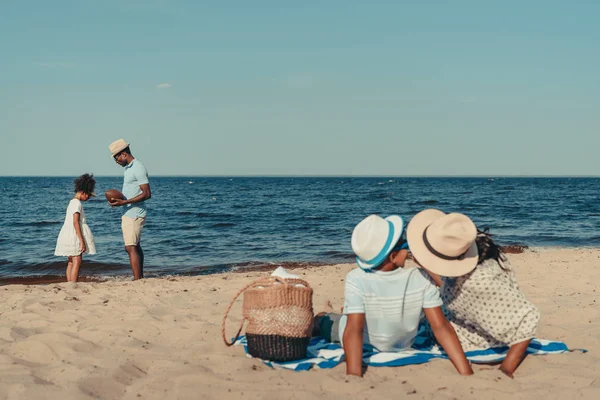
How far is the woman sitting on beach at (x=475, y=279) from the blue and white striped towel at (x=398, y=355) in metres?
0.21

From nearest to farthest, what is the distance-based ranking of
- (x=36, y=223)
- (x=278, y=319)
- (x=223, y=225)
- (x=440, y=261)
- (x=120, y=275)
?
1. (x=440, y=261)
2. (x=278, y=319)
3. (x=120, y=275)
4. (x=223, y=225)
5. (x=36, y=223)

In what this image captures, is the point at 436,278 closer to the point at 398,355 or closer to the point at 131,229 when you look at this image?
the point at 398,355

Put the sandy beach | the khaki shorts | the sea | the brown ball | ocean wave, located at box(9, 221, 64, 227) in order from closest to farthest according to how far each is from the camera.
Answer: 1. the sandy beach
2. the brown ball
3. the khaki shorts
4. the sea
5. ocean wave, located at box(9, 221, 64, 227)

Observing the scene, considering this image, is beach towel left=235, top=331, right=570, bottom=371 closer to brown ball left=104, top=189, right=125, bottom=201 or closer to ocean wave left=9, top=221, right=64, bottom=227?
brown ball left=104, top=189, right=125, bottom=201

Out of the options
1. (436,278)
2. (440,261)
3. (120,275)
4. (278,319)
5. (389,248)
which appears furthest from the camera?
(120,275)

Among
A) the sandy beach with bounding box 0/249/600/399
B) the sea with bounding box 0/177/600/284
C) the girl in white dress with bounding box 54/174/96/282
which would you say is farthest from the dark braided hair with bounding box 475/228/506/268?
the girl in white dress with bounding box 54/174/96/282

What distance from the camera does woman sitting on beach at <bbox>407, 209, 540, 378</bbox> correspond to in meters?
3.78

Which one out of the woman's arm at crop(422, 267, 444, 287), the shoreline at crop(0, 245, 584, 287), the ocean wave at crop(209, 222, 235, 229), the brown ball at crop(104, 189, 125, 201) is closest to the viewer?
the woman's arm at crop(422, 267, 444, 287)

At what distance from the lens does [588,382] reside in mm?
3949

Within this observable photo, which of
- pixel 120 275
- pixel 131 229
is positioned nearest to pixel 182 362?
pixel 131 229

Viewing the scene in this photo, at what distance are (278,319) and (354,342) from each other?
0.68 meters

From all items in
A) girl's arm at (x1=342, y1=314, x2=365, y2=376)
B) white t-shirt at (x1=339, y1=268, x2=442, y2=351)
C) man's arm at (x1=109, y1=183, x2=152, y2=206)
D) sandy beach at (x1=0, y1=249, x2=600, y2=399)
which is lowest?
sandy beach at (x1=0, y1=249, x2=600, y2=399)

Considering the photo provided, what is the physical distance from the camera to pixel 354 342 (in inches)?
153

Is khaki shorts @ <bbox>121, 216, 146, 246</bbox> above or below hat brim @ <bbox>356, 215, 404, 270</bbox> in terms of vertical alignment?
below
